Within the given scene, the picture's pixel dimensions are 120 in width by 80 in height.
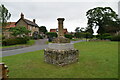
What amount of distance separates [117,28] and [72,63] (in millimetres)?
45521

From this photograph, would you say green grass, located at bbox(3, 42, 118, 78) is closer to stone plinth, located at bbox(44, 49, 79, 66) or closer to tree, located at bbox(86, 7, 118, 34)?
stone plinth, located at bbox(44, 49, 79, 66)

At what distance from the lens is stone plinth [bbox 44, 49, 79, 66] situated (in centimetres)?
601

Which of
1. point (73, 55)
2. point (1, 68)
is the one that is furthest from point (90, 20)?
point (1, 68)

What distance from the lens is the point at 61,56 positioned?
6008mm

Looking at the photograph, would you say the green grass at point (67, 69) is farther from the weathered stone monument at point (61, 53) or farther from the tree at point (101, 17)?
the tree at point (101, 17)

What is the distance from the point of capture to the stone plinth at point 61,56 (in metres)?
6.01

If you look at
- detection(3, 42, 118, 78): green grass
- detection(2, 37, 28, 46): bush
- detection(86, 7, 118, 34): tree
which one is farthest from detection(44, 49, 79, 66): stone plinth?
detection(86, 7, 118, 34): tree

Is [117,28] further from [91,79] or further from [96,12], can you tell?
[91,79]

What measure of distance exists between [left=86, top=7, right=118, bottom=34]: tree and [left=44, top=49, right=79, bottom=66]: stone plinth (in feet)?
111

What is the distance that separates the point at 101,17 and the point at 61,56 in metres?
35.5

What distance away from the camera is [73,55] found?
21.9 feet

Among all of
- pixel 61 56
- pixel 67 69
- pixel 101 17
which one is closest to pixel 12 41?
pixel 61 56

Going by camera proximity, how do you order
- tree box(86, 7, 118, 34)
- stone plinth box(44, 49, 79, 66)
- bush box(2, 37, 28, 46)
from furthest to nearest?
tree box(86, 7, 118, 34) → bush box(2, 37, 28, 46) → stone plinth box(44, 49, 79, 66)

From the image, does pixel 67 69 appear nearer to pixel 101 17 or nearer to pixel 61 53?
pixel 61 53
